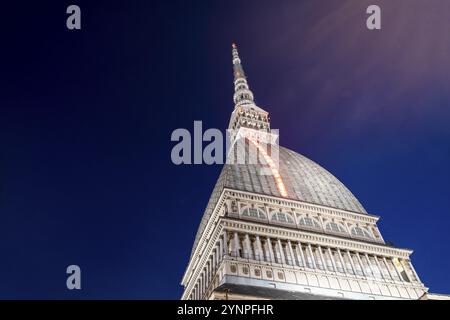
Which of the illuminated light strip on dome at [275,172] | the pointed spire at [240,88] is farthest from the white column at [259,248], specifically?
the pointed spire at [240,88]

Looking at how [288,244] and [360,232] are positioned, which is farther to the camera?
[360,232]

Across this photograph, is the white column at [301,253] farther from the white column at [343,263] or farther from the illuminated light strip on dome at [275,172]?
the illuminated light strip on dome at [275,172]

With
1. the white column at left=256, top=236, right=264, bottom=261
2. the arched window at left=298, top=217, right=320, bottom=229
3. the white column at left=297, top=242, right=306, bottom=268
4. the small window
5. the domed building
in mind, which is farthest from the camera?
the small window

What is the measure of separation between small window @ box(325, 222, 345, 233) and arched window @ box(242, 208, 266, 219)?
9878mm

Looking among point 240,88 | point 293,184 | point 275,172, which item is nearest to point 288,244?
point 293,184

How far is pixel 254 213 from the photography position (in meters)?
52.9

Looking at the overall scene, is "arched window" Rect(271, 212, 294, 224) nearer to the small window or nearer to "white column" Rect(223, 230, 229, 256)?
the small window

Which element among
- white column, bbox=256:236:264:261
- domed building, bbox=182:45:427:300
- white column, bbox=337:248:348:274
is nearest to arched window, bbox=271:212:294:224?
domed building, bbox=182:45:427:300

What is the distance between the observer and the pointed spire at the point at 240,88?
92150 millimetres

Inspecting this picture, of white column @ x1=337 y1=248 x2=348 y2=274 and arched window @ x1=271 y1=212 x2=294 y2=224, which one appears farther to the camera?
arched window @ x1=271 y1=212 x2=294 y2=224

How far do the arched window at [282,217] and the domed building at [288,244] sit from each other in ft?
0.51

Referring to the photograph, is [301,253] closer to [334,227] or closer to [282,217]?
[282,217]

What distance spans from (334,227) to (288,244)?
1017 centimetres

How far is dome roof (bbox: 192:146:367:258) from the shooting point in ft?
189
